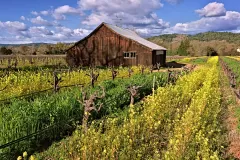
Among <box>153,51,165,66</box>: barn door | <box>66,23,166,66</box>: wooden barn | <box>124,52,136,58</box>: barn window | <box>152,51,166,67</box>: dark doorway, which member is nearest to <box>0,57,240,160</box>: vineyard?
<box>66,23,166,66</box>: wooden barn

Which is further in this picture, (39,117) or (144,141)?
(39,117)

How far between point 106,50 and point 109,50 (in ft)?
1.15

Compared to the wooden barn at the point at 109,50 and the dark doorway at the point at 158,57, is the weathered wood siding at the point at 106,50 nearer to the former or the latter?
the wooden barn at the point at 109,50

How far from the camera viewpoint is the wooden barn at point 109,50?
31.4 m

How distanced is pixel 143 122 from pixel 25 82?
669 cm

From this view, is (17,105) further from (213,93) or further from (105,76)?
(105,76)

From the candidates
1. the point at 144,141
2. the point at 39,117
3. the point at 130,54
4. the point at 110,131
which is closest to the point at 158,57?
the point at 130,54

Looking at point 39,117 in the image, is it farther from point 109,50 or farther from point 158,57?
point 158,57

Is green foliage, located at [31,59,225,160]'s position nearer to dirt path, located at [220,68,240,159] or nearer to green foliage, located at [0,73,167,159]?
dirt path, located at [220,68,240,159]

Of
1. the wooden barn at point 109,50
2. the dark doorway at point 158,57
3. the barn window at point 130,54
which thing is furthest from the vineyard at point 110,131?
the dark doorway at point 158,57

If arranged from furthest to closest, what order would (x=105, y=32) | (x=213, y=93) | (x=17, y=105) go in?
(x=105, y=32) → (x=213, y=93) → (x=17, y=105)

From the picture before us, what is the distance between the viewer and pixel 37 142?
740 cm

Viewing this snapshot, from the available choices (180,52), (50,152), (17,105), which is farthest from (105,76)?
(180,52)

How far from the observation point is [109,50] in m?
32.5
